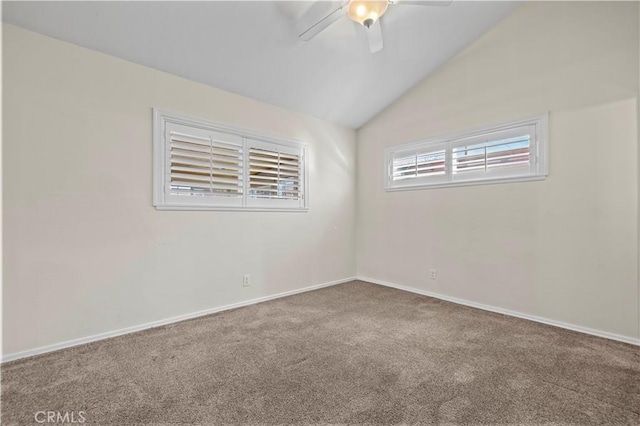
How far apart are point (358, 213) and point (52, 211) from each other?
3513mm

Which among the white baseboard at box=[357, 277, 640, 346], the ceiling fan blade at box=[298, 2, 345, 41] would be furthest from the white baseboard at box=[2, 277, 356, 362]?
the ceiling fan blade at box=[298, 2, 345, 41]

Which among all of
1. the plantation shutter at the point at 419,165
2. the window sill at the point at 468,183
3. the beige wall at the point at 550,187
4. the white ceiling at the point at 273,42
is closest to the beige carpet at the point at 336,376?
the beige wall at the point at 550,187

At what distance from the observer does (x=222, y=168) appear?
317 cm

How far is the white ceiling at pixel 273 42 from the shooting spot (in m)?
2.22

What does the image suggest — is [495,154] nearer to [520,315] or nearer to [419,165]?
[419,165]

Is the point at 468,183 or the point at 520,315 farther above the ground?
the point at 468,183

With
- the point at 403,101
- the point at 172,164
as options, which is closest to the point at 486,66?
the point at 403,101

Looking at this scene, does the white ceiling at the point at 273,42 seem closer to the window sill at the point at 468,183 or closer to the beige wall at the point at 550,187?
the beige wall at the point at 550,187

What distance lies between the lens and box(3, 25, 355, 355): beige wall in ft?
7.07

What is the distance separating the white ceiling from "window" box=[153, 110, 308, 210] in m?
0.51

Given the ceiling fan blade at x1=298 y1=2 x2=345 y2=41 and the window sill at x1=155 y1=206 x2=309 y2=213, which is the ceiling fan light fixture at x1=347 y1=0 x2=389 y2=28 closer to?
the ceiling fan blade at x1=298 y1=2 x2=345 y2=41

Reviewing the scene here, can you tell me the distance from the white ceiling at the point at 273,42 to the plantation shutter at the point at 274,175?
1.83 ft

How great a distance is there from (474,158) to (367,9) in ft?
6.81

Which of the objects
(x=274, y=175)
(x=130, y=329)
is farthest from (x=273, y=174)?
(x=130, y=329)
